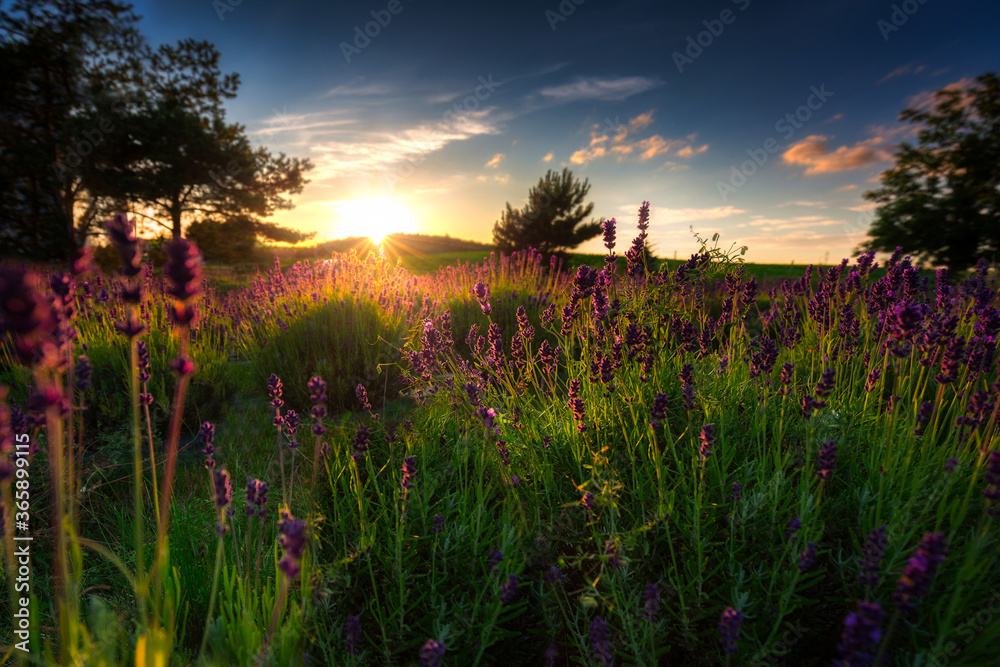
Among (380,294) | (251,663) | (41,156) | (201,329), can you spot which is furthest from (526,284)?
(41,156)

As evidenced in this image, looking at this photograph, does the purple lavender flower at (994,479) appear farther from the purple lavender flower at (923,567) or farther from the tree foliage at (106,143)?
the tree foliage at (106,143)

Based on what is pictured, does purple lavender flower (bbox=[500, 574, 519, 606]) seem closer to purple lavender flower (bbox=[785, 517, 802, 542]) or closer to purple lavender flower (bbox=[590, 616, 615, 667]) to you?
purple lavender flower (bbox=[590, 616, 615, 667])

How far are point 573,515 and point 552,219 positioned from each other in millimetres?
25535

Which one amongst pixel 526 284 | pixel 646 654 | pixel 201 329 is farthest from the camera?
pixel 526 284

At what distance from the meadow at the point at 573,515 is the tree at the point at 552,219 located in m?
23.3

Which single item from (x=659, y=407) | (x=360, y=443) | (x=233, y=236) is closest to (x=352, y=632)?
(x=360, y=443)

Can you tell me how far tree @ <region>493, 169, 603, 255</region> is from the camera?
26.0 meters

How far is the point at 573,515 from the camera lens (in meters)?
2.02

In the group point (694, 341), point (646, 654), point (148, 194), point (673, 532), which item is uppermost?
point (148, 194)

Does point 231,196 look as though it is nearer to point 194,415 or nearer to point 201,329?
point 201,329

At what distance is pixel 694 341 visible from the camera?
8.66 ft

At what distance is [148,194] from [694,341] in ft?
72.7

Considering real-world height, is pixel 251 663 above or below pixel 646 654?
above

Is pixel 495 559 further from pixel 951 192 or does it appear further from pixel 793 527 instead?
pixel 951 192
